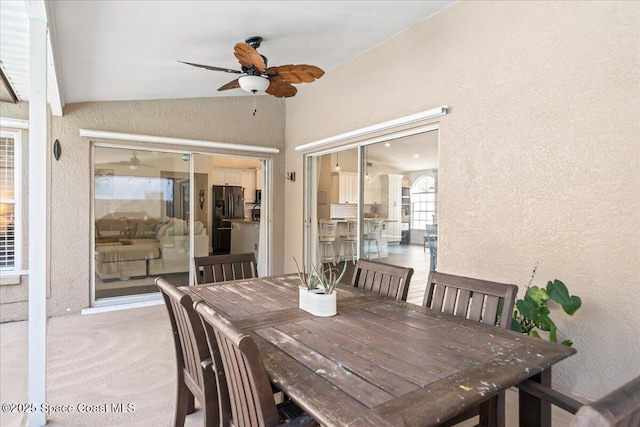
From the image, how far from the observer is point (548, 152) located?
2590mm

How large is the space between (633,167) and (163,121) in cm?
484

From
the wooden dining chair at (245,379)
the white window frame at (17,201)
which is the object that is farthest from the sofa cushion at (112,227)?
the wooden dining chair at (245,379)

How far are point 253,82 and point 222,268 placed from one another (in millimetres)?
1475

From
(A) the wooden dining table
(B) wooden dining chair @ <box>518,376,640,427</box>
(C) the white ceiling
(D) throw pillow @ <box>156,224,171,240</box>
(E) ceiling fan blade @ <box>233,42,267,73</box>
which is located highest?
(C) the white ceiling

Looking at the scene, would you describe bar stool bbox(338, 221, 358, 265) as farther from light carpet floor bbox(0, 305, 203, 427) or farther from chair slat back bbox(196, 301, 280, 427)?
chair slat back bbox(196, 301, 280, 427)

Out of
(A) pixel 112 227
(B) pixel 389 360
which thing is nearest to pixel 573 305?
(B) pixel 389 360

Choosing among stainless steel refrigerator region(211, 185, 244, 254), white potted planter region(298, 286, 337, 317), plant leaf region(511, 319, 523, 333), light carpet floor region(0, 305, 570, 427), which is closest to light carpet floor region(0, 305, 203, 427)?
light carpet floor region(0, 305, 570, 427)

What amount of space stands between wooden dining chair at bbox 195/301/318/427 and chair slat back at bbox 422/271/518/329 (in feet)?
3.44

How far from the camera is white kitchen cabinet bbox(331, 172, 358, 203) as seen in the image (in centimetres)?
458

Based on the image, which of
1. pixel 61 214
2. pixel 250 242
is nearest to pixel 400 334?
pixel 61 214

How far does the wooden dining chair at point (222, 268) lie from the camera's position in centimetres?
273

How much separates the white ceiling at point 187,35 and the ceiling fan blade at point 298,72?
490mm

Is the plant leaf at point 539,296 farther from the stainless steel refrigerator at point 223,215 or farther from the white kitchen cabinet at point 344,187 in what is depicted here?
the stainless steel refrigerator at point 223,215

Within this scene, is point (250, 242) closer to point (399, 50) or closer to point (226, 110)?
point (226, 110)
